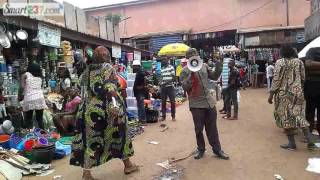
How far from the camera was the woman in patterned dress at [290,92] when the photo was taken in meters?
6.73

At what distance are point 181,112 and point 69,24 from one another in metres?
4.68

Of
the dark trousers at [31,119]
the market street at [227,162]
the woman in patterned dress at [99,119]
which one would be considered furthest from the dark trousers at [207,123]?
the dark trousers at [31,119]

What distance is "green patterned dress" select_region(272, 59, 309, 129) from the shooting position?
673cm

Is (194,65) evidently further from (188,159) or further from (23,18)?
(23,18)

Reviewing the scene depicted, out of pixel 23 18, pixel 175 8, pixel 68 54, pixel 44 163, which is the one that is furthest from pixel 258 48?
pixel 44 163

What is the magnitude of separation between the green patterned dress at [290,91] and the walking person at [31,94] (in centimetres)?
478

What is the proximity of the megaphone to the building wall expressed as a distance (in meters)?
23.6

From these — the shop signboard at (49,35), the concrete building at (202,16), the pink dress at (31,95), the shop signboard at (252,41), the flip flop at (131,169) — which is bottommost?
the flip flop at (131,169)

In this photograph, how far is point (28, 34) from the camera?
959 cm

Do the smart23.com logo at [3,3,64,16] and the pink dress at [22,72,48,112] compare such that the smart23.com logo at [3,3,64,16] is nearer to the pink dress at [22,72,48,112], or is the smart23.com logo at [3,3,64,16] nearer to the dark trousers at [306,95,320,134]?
the pink dress at [22,72,48,112]

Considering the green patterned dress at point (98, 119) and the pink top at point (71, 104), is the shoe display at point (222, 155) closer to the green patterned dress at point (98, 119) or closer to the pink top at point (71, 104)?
the green patterned dress at point (98, 119)

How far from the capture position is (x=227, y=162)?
6336 millimetres

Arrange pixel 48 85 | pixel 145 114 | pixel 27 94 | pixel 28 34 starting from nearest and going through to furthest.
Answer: pixel 27 94
pixel 28 34
pixel 48 85
pixel 145 114

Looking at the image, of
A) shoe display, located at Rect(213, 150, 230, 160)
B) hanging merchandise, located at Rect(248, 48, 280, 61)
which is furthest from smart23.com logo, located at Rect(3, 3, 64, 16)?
hanging merchandise, located at Rect(248, 48, 280, 61)
